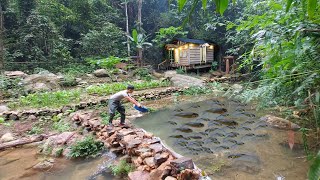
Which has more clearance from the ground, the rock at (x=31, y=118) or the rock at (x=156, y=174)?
the rock at (x=156, y=174)

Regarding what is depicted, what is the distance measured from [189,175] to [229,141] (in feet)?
10.3

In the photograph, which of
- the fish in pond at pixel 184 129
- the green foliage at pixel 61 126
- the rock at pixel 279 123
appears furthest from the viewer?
the fish in pond at pixel 184 129

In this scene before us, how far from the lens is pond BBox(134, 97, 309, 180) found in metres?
4.41

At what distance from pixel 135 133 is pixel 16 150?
315cm

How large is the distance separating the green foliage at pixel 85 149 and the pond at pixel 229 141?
6.34 ft

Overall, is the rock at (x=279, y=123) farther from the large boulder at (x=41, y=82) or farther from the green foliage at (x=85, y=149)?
the large boulder at (x=41, y=82)

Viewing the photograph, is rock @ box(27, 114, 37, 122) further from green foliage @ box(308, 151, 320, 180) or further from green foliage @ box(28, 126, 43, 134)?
green foliage @ box(308, 151, 320, 180)

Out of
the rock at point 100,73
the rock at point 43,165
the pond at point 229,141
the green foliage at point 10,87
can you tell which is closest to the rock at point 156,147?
the pond at point 229,141

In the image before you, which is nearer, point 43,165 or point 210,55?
point 43,165

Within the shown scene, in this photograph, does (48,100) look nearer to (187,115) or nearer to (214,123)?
(187,115)

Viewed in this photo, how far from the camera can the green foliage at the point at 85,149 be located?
16.8 feet

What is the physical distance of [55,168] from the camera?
4.62 metres

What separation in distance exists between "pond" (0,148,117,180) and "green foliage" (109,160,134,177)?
113mm

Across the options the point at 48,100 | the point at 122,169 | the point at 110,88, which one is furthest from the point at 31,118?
the point at 122,169
